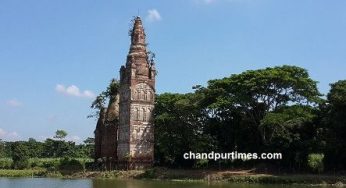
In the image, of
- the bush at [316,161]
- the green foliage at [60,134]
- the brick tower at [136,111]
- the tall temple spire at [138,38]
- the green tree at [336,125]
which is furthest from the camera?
the green foliage at [60,134]

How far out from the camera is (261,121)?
51344 mm

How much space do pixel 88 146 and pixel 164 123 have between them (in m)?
63.7

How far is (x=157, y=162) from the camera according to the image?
6606 centimetres

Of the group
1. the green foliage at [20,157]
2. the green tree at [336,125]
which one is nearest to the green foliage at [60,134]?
the green foliage at [20,157]

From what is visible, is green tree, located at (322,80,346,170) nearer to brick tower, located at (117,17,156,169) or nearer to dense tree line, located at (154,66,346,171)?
dense tree line, located at (154,66,346,171)

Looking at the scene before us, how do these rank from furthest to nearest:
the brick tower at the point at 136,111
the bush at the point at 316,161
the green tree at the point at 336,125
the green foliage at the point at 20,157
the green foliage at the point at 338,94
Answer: the green foliage at the point at 20,157 → the brick tower at the point at 136,111 → the green tree at the point at 336,125 → the green foliage at the point at 338,94 → the bush at the point at 316,161

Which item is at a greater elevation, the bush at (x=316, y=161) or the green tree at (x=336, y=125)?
the green tree at (x=336, y=125)

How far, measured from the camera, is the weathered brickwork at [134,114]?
61656mm

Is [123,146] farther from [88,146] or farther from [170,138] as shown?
[88,146]

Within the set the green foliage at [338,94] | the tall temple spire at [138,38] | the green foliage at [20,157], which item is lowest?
the green foliage at [20,157]

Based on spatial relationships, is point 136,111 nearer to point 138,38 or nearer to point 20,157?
point 138,38

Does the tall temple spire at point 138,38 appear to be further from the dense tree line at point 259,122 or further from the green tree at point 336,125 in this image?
the green tree at point 336,125

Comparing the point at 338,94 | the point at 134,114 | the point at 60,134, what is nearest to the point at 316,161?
the point at 338,94

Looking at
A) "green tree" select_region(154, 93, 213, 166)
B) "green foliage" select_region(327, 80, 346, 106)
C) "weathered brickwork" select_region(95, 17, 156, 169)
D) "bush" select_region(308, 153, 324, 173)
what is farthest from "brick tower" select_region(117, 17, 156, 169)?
"green foliage" select_region(327, 80, 346, 106)
